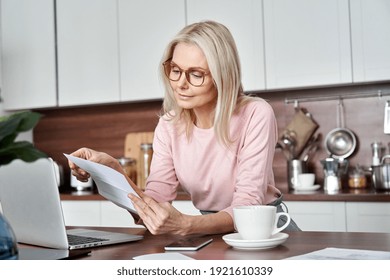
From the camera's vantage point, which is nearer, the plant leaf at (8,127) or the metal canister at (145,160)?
the plant leaf at (8,127)

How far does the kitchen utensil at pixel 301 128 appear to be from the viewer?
199 cm

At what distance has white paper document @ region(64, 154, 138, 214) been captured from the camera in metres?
0.81

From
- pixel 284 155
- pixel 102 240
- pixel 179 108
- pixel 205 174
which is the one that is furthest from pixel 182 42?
pixel 284 155

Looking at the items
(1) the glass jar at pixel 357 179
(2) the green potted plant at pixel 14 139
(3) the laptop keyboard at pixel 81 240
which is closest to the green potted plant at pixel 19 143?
(2) the green potted plant at pixel 14 139

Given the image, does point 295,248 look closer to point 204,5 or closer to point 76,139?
point 204,5

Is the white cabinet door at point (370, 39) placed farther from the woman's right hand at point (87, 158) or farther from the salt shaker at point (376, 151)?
the woman's right hand at point (87, 158)

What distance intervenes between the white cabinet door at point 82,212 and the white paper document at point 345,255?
1269mm

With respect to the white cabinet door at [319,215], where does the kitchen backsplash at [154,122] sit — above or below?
above

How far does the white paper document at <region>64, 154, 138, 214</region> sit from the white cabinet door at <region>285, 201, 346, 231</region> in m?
0.88

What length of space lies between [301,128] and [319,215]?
0.41 m

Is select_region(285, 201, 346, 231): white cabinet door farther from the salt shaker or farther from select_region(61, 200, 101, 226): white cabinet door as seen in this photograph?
select_region(61, 200, 101, 226): white cabinet door

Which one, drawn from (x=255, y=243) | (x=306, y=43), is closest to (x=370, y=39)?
(x=306, y=43)

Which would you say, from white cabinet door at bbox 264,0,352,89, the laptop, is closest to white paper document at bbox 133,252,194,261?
the laptop

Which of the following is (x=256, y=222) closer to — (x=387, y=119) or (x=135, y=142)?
(x=387, y=119)
